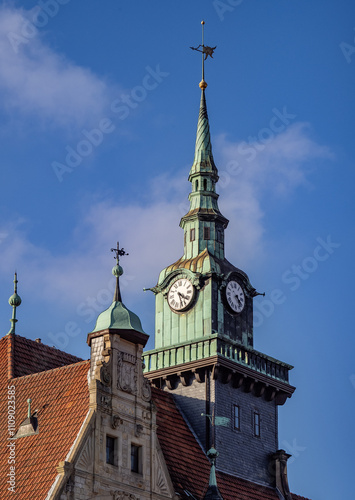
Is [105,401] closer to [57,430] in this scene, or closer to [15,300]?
[57,430]

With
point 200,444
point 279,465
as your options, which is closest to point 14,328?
point 200,444

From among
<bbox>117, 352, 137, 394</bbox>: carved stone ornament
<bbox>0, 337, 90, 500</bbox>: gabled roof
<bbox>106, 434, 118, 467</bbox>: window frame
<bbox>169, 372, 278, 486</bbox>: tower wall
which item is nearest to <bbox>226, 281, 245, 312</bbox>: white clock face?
<bbox>169, 372, 278, 486</bbox>: tower wall

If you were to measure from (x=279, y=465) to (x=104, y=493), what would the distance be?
21074mm

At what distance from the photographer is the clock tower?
265ft

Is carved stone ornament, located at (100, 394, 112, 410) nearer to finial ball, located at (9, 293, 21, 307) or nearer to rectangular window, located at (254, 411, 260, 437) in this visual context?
finial ball, located at (9, 293, 21, 307)

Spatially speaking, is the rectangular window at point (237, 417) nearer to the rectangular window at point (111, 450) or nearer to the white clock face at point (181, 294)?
the white clock face at point (181, 294)

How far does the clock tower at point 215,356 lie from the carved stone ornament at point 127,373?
11.8 m

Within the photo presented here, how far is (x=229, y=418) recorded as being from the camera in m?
80.9

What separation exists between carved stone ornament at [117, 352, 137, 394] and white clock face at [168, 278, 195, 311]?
15098 mm

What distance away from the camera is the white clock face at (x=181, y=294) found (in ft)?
275

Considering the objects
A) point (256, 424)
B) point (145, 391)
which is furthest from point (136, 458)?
point (256, 424)

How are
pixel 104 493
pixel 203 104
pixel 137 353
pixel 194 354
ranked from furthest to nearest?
pixel 203 104 < pixel 194 354 < pixel 137 353 < pixel 104 493

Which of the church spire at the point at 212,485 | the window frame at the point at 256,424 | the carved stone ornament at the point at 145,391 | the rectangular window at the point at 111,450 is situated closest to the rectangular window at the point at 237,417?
the window frame at the point at 256,424

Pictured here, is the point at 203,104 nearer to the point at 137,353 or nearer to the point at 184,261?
the point at 184,261
